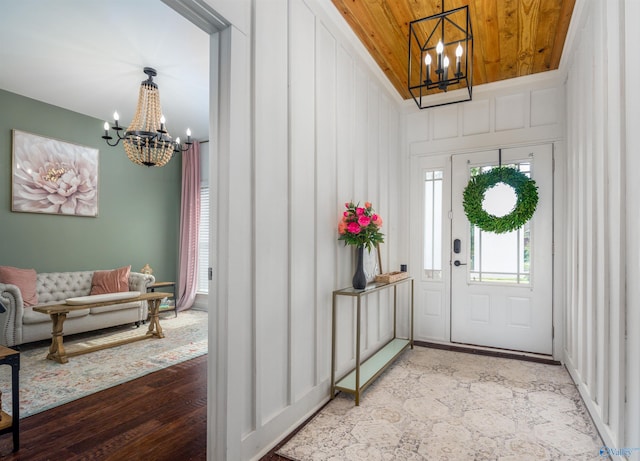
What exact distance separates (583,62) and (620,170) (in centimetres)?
141

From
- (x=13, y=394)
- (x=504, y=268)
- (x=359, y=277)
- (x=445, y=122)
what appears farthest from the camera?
(x=445, y=122)

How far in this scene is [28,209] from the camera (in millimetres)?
4395

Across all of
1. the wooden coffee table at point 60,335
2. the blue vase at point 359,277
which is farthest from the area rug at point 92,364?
the blue vase at point 359,277

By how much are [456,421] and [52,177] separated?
5313mm

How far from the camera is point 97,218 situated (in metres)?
5.15

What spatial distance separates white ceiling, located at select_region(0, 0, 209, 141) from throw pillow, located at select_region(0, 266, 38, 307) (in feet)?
7.01

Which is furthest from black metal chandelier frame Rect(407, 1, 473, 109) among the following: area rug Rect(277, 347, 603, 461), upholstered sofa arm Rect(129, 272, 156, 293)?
upholstered sofa arm Rect(129, 272, 156, 293)

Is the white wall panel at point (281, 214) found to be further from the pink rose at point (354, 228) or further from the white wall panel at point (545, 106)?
the white wall panel at point (545, 106)

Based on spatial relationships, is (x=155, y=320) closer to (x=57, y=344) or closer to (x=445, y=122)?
(x=57, y=344)

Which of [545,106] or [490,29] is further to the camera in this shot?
[545,106]

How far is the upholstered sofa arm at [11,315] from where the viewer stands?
3703mm

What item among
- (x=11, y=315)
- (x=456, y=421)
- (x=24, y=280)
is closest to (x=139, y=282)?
(x=24, y=280)

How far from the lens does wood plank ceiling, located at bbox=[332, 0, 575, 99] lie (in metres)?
2.66

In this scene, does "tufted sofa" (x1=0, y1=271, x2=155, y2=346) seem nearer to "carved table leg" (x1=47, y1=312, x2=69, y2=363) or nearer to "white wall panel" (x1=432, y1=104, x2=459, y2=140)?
"carved table leg" (x1=47, y1=312, x2=69, y2=363)
